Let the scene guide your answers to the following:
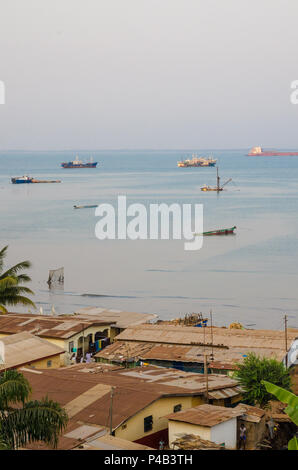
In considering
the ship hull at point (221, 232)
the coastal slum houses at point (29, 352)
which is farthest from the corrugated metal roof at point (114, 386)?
the ship hull at point (221, 232)

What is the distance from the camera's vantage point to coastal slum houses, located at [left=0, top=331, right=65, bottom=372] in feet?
48.8

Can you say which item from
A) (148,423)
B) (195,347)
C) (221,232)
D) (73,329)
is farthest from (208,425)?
(221,232)

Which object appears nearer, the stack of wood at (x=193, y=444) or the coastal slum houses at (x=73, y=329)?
the stack of wood at (x=193, y=444)

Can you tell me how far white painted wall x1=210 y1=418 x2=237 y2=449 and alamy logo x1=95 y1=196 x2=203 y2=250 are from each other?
34679 mm

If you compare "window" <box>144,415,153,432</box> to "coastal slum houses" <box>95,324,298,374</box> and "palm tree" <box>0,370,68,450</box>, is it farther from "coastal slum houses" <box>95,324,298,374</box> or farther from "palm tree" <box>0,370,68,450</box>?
"palm tree" <box>0,370,68,450</box>

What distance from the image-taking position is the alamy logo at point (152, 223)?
50.8 meters

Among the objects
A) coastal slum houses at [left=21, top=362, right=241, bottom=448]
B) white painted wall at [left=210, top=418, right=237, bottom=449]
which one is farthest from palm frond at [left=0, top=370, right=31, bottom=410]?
white painted wall at [left=210, top=418, right=237, bottom=449]

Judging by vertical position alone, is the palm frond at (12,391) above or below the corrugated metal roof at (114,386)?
above

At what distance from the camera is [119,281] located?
35.1 m

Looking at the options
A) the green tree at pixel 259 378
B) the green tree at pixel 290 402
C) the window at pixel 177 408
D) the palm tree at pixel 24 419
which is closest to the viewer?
the green tree at pixel 290 402

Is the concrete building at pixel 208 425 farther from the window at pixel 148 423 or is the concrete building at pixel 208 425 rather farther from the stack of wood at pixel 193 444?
the window at pixel 148 423

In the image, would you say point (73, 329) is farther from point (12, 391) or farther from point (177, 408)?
point (12, 391)

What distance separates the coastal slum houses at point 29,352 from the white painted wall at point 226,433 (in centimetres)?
592
